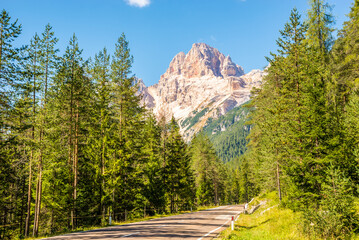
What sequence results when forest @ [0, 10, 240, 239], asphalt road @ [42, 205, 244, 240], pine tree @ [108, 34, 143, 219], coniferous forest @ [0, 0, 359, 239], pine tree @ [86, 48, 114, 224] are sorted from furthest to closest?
pine tree @ [108, 34, 143, 219] → pine tree @ [86, 48, 114, 224] → forest @ [0, 10, 240, 239] → coniferous forest @ [0, 0, 359, 239] → asphalt road @ [42, 205, 244, 240]

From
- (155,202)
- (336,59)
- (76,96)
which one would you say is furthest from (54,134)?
(336,59)

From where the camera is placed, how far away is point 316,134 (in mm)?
14875

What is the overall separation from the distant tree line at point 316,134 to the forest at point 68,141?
14.7 meters

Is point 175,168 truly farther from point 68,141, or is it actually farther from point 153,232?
point 153,232

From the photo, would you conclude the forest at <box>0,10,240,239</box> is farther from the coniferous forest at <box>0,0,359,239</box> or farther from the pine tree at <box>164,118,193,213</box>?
the pine tree at <box>164,118,193,213</box>

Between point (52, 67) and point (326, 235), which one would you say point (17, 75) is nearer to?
point (52, 67)

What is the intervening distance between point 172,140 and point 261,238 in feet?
77.1

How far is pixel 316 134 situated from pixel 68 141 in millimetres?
21123

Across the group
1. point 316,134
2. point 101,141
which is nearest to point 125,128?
point 101,141

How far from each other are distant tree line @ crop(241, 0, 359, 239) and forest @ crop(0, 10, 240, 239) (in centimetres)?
1475

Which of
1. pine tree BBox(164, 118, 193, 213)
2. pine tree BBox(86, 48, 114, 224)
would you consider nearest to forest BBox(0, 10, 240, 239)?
pine tree BBox(86, 48, 114, 224)

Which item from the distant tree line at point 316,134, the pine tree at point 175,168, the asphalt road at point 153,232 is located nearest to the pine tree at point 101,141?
the asphalt road at point 153,232

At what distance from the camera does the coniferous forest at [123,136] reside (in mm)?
14945

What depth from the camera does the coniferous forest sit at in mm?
14945
